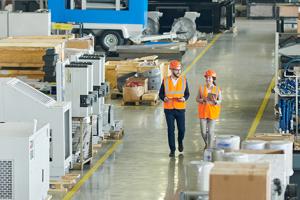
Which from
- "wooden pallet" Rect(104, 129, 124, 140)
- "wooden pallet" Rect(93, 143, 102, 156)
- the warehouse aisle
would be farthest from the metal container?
"wooden pallet" Rect(104, 129, 124, 140)

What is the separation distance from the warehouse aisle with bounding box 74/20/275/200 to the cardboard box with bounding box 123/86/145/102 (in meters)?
0.23

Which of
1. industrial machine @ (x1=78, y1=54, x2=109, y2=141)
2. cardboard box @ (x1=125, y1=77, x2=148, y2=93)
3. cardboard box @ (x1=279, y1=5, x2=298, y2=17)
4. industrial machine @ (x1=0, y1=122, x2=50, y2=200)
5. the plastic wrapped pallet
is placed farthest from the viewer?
cardboard box @ (x1=279, y1=5, x2=298, y2=17)

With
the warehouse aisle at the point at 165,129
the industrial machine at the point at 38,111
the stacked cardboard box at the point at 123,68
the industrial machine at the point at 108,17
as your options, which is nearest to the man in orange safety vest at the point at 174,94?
the warehouse aisle at the point at 165,129

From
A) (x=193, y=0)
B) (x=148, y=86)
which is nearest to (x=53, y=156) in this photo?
(x=148, y=86)

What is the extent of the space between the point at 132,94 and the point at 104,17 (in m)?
7.68

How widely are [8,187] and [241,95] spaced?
12244 millimetres

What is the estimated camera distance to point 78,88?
53.1ft

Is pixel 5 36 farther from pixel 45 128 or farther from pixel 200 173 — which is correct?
pixel 200 173

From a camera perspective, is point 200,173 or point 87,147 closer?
point 200,173

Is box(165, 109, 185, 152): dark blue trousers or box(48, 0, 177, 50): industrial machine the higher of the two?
box(48, 0, 177, 50): industrial machine

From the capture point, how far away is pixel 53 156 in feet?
49.1

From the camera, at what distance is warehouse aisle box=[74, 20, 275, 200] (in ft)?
49.0

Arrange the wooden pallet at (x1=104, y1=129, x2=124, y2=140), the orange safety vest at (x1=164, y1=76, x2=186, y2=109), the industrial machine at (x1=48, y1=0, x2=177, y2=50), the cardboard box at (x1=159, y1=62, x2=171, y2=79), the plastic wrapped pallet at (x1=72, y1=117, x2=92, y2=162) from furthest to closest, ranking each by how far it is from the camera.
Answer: the industrial machine at (x1=48, y1=0, x2=177, y2=50) < the cardboard box at (x1=159, y1=62, x2=171, y2=79) < the wooden pallet at (x1=104, y1=129, x2=124, y2=140) < the orange safety vest at (x1=164, y1=76, x2=186, y2=109) < the plastic wrapped pallet at (x1=72, y1=117, x2=92, y2=162)

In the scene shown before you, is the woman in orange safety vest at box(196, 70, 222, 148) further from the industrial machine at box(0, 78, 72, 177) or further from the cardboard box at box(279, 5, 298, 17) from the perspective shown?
the cardboard box at box(279, 5, 298, 17)
